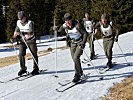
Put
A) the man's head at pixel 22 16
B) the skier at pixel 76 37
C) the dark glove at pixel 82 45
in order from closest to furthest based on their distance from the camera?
the skier at pixel 76 37 → the dark glove at pixel 82 45 → the man's head at pixel 22 16

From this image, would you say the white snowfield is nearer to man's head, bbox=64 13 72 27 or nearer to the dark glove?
the dark glove

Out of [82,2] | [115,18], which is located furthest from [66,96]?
[82,2]

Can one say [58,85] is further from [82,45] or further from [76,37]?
[76,37]

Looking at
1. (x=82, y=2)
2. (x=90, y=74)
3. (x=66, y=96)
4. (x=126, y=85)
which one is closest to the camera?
(x=66, y=96)

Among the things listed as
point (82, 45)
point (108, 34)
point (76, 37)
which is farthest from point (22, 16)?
point (108, 34)

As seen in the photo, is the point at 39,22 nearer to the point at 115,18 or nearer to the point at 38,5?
the point at 38,5

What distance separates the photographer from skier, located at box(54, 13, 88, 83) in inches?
495

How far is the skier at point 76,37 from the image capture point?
1257cm

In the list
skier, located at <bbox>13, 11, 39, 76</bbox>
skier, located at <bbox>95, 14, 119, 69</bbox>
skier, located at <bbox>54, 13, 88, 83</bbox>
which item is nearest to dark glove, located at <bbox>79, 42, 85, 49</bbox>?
skier, located at <bbox>54, 13, 88, 83</bbox>

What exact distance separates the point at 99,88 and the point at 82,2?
6837 centimetres

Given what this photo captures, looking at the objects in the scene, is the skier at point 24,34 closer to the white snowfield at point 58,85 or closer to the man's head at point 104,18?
the white snowfield at point 58,85

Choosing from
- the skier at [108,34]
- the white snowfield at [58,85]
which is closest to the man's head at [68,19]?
the white snowfield at [58,85]

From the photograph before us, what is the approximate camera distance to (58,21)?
265 ft

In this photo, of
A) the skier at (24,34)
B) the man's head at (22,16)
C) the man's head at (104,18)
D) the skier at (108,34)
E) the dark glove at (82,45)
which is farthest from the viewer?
the skier at (108,34)
